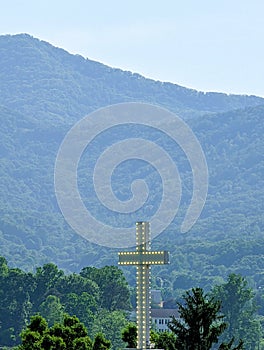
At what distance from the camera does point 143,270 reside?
53.0 m

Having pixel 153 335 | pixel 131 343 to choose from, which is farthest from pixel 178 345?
pixel 153 335

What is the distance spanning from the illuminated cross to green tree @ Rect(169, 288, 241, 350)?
3368 mm

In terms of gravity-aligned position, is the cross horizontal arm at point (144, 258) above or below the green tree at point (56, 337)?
below

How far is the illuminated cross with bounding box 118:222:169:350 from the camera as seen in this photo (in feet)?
170

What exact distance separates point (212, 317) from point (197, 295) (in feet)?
3.04

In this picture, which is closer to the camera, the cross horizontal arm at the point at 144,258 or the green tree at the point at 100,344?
the cross horizontal arm at the point at 144,258

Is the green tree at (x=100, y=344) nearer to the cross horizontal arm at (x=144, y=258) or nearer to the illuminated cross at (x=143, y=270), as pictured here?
the cross horizontal arm at (x=144, y=258)

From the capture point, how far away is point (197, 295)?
5712 cm

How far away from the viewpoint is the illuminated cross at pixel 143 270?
51781mm

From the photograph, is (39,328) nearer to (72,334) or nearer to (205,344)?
(72,334)

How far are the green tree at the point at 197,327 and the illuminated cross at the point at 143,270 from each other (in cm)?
337

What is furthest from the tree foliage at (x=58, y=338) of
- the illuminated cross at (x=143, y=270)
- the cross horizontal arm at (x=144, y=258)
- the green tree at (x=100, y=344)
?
the illuminated cross at (x=143, y=270)

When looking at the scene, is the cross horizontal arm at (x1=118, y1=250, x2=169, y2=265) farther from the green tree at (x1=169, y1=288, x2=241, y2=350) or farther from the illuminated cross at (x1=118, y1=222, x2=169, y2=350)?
the green tree at (x1=169, y1=288, x2=241, y2=350)

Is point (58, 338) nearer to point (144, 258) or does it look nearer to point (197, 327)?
point (197, 327)
